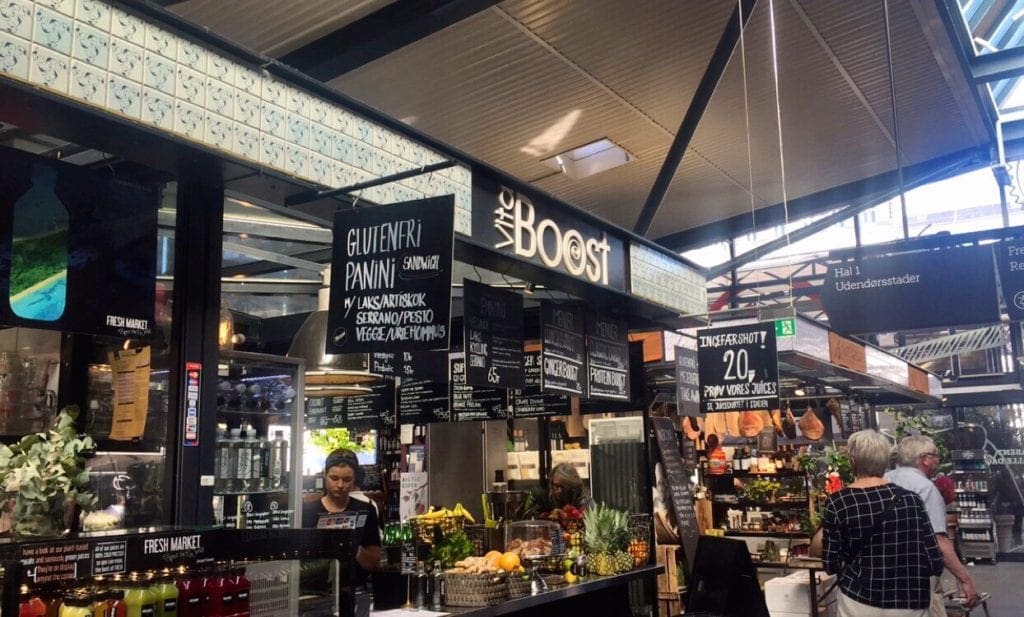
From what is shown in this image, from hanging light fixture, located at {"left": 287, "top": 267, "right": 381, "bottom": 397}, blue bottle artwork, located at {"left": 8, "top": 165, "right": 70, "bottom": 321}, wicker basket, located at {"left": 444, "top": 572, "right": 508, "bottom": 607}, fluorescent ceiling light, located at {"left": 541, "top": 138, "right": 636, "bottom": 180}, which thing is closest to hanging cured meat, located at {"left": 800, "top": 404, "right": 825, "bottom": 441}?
fluorescent ceiling light, located at {"left": 541, "top": 138, "right": 636, "bottom": 180}

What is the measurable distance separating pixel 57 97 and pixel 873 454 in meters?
4.15

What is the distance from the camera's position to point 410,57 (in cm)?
575

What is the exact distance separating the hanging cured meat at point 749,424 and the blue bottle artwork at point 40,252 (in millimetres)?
11123

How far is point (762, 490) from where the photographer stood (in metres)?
12.8

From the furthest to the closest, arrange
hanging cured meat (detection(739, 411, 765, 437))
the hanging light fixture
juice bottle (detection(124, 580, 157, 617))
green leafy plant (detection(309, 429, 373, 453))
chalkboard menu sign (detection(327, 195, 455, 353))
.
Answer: hanging cured meat (detection(739, 411, 765, 437)) → green leafy plant (detection(309, 429, 373, 453)) → the hanging light fixture → chalkboard menu sign (detection(327, 195, 455, 353)) → juice bottle (detection(124, 580, 157, 617))

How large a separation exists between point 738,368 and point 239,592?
19.0 feet

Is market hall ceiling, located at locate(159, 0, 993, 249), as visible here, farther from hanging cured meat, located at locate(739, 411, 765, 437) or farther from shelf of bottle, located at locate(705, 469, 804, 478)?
shelf of bottle, located at locate(705, 469, 804, 478)

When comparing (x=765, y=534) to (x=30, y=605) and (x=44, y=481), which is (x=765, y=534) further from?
(x=30, y=605)

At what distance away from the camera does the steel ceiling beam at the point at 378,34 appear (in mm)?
4840

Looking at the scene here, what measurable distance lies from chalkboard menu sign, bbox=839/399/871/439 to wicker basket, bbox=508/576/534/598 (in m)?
11.0

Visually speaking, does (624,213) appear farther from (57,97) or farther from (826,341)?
(57,97)

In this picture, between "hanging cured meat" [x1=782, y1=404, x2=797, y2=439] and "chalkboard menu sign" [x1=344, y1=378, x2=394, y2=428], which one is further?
"hanging cured meat" [x1=782, y1=404, x2=797, y2=439]

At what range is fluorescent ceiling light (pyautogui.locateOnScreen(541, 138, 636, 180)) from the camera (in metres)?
7.67

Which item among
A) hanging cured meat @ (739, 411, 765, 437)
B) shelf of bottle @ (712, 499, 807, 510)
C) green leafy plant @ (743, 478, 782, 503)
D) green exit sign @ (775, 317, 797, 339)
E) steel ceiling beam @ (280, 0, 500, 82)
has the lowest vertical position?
shelf of bottle @ (712, 499, 807, 510)
